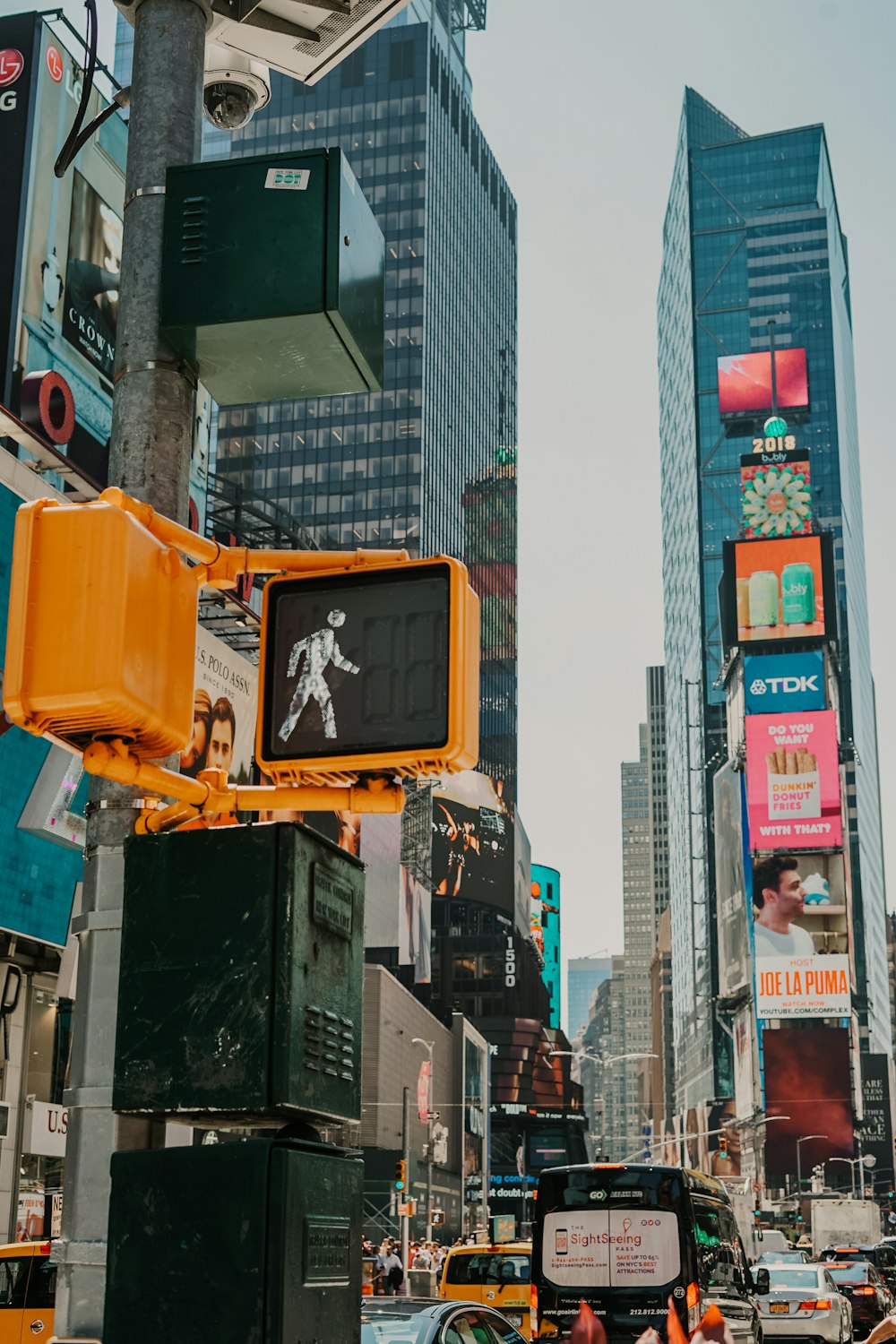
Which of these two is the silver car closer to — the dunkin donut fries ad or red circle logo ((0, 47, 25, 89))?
the dunkin donut fries ad

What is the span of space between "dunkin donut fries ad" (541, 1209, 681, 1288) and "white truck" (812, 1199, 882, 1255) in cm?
4787

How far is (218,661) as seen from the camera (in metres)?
48.6

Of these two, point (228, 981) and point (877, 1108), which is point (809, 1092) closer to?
point (877, 1108)

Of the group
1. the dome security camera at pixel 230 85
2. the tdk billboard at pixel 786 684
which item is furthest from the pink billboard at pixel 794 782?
the dome security camera at pixel 230 85

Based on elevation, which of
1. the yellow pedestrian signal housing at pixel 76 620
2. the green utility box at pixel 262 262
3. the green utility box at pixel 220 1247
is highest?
the green utility box at pixel 262 262

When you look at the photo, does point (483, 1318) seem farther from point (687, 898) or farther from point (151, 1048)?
point (687, 898)

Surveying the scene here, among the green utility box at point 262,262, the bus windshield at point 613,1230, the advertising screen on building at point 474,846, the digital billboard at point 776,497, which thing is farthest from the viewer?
the digital billboard at point 776,497

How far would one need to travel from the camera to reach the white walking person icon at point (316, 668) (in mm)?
3662

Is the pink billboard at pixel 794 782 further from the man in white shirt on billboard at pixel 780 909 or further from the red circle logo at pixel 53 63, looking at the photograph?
the red circle logo at pixel 53 63

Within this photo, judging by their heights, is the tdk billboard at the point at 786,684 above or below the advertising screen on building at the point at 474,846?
above

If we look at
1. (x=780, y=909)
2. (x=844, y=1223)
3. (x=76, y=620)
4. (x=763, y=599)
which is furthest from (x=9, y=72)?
(x=763, y=599)

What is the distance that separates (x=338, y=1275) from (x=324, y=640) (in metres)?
1.38

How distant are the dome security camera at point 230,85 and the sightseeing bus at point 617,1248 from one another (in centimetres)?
1318

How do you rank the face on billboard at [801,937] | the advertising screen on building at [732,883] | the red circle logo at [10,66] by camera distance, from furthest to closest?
the advertising screen on building at [732,883] < the face on billboard at [801,937] < the red circle logo at [10,66]
